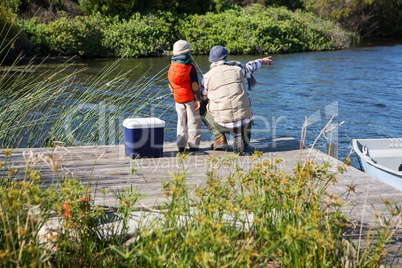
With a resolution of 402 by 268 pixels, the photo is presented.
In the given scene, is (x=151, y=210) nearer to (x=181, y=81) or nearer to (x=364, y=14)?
(x=181, y=81)

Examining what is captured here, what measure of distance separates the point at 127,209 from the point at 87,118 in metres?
3.80

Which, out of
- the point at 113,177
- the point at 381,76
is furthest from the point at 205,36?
the point at 113,177

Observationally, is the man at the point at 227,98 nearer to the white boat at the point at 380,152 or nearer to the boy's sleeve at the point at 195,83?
the boy's sleeve at the point at 195,83


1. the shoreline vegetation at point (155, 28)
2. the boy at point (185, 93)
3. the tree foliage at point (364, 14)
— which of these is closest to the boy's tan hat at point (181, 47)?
the boy at point (185, 93)

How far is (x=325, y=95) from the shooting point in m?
13.7

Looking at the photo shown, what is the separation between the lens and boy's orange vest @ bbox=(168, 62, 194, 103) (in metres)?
4.95

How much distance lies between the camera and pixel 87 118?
6.20 metres

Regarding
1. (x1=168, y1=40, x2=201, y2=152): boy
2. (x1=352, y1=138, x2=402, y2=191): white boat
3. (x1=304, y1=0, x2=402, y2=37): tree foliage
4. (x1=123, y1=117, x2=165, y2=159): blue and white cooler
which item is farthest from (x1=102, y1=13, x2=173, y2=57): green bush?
(x1=123, y1=117, x2=165, y2=159): blue and white cooler

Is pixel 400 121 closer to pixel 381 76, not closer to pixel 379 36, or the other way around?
pixel 381 76

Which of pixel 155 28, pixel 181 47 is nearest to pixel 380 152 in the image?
pixel 181 47

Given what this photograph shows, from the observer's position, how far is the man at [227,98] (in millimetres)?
5043

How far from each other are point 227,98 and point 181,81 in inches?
21.4

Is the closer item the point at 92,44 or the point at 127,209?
the point at 127,209

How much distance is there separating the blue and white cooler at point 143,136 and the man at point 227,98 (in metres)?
0.70
